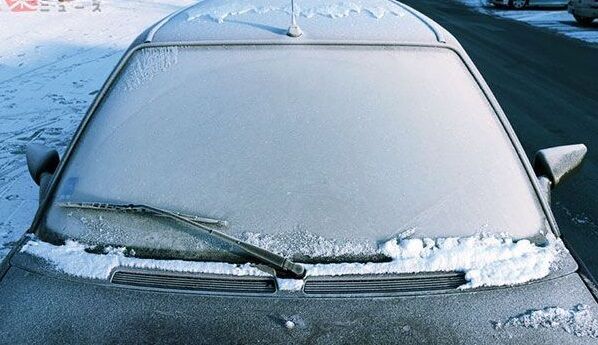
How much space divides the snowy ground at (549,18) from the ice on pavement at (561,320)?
12.2 metres

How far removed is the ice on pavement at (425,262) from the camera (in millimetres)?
1737

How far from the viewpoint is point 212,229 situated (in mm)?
1806

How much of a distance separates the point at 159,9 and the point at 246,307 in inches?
513

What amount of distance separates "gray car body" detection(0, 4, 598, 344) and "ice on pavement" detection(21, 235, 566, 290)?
0.04m

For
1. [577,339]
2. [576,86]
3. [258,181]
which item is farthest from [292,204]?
[576,86]

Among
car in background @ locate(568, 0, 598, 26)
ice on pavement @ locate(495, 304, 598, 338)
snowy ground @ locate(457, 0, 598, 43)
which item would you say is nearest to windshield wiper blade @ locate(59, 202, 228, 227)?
ice on pavement @ locate(495, 304, 598, 338)

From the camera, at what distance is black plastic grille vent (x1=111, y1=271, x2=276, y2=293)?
5.56 ft

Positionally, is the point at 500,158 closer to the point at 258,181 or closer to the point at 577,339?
the point at 577,339

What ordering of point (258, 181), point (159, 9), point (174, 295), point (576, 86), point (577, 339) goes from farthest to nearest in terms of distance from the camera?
1. point (159, 9)
2. point (576, 86)
3. point (258, 181)
4. point (174, 295)
5. point (577, 339)

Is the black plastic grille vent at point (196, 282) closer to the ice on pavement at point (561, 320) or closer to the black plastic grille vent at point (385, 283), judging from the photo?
the black plastic grille vent at point (385, 283)

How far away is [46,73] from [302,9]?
20.7 feet

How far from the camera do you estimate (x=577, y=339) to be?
5.03ft

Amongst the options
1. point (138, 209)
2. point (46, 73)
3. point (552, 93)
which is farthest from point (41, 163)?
point (552, 93)

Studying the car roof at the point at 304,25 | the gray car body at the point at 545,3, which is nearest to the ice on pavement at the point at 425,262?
the car roof at the point at 304,25
